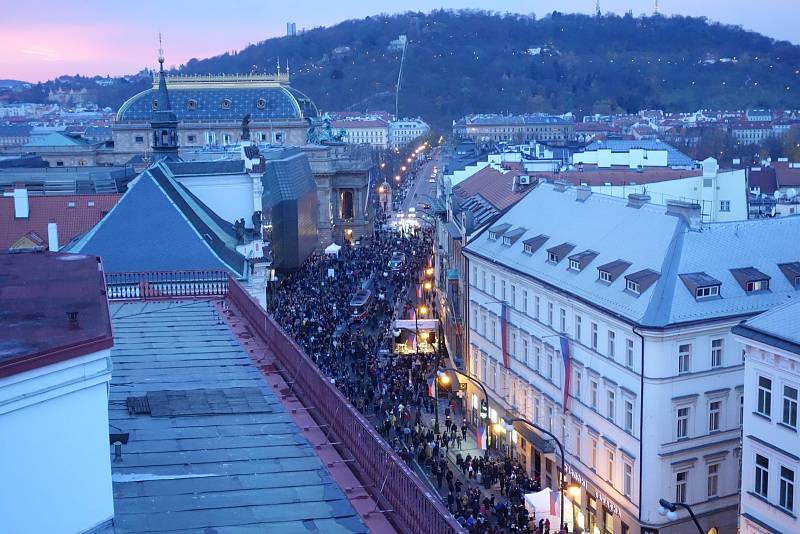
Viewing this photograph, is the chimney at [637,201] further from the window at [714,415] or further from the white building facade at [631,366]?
the window at [714,415]

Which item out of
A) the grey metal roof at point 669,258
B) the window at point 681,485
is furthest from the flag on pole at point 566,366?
the window at point 681,485

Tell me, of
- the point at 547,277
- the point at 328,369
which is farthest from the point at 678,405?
the point at 328,369

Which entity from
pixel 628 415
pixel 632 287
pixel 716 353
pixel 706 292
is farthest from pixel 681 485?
pixel 632 287

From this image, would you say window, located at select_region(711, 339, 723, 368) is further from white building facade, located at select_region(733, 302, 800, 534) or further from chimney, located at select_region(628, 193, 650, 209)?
chimney, located at select_region(628, 193, 650, 209)

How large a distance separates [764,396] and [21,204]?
133 feet

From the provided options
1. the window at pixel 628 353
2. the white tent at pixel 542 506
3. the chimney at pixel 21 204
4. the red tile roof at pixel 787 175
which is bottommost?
the white tent at pixel 542 506

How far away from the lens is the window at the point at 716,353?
3170cm

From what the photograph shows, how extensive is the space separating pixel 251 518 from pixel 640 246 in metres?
25.1

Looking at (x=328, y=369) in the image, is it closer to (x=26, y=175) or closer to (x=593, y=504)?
(x=593, y=504)

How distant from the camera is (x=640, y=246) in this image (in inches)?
1372

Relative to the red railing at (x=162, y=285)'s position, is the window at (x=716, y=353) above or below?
below

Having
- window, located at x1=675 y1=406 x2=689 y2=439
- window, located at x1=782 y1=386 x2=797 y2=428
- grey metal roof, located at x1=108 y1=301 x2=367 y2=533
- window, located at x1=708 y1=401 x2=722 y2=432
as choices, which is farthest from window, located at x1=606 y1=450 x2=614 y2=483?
grey metal roof, located at x1=108 y1=301 x2=367 y2=533

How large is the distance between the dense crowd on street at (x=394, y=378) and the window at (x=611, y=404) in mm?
3843

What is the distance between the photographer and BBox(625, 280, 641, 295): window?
3269cm
